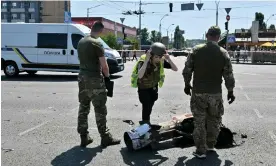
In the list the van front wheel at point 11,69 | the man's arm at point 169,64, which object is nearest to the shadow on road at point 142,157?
the man's arm at point 169,64

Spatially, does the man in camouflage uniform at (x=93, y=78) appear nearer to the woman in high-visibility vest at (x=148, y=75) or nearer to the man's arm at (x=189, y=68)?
the woman in high-visibility vest at (x=148, y=75)

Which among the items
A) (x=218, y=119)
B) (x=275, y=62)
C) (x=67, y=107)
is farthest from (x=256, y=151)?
(x=275, y=62)

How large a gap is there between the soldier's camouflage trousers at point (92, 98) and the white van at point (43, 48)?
34.3ft

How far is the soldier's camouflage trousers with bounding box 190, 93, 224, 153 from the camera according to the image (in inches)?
194

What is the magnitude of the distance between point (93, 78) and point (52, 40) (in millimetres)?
11297

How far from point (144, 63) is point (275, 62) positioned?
30.6 meters

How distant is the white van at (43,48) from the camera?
15.9 m

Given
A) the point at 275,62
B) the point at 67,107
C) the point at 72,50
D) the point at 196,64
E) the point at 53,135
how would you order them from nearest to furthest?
the point at 196,64 < the point at 53,135 < the point at 67,107 < the point at 72,50 < the point at 275,62

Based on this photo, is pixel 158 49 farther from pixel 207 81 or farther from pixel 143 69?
pixel 207 81

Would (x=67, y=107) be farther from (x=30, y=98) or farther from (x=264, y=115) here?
(x=264, y=115)

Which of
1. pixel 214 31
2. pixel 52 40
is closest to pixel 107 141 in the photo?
pixel 214 31

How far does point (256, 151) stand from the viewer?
5.31m

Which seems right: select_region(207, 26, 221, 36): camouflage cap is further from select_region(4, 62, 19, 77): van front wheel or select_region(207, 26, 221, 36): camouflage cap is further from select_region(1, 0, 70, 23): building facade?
select_region(1, 0, 70, 23): building facade

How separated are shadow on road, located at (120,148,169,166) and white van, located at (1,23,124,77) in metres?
10.8
